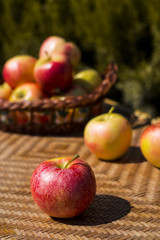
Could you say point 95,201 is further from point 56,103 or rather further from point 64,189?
point 56,103

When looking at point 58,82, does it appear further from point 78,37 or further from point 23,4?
point 23,4

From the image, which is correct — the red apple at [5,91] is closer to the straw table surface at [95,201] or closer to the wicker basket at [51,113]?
the wicker basket at [51,113]

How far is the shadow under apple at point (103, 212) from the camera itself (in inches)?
34.2

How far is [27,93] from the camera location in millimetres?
1542

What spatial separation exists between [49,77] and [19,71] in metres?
0.17

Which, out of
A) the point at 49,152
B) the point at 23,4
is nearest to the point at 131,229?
the point at 49,152

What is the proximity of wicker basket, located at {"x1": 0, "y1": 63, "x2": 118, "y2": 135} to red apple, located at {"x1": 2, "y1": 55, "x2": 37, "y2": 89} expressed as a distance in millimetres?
165

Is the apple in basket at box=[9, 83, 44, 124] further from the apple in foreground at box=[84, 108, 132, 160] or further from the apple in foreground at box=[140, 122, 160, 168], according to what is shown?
the apple in foreground at box=[140, 122, 160, 168]

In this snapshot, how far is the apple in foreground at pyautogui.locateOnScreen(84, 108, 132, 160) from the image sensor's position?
1.20 m

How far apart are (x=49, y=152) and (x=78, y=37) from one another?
1828 millimetres

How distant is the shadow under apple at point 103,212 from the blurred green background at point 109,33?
5.70ft


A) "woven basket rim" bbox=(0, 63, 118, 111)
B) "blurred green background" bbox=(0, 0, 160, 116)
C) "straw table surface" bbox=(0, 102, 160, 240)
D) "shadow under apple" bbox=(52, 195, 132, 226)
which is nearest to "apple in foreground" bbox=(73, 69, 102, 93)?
"woven basket rim" bbox=(0, 63, 118, 111)

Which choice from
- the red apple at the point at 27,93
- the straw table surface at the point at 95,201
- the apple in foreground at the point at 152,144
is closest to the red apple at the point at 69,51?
the red apple at the point at 27,93

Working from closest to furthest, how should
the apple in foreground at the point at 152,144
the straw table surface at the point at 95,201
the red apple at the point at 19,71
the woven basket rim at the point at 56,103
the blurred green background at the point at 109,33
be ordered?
the straw table surface at the point at 95,201
the apple in foreground at the point at 152,144
the woven basket rim at the point at 56,103
the red apple at the point at 19,71
the blurred green background at the point at 109,33
